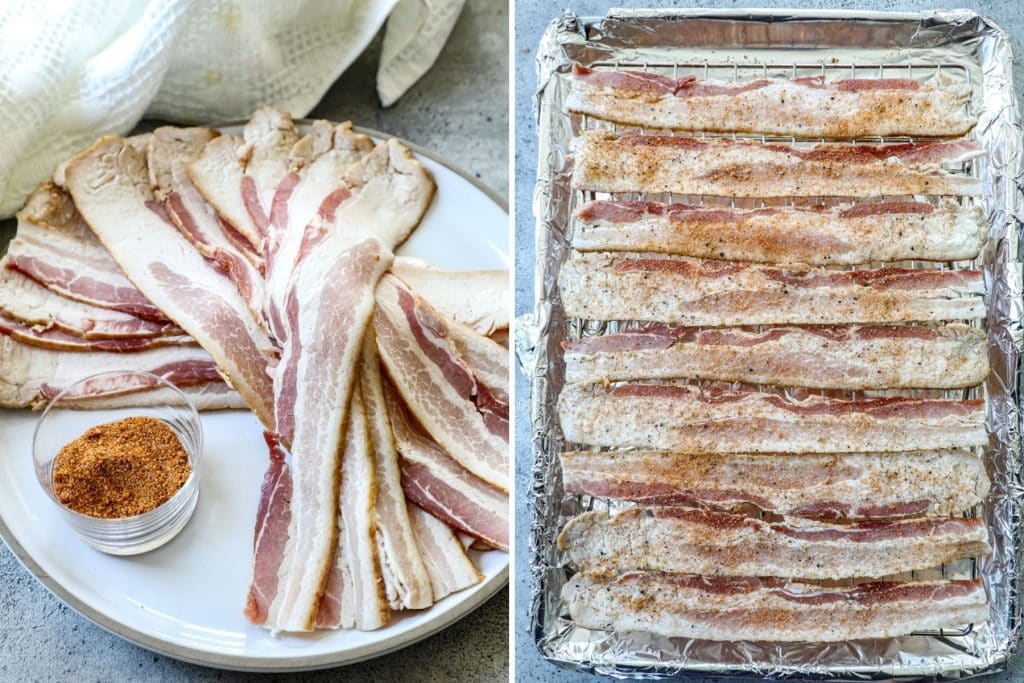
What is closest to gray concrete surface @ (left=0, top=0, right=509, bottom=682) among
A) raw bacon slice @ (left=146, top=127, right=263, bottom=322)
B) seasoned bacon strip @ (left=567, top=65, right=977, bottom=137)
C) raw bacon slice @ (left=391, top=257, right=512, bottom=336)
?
raw bacon slice @ (left=391, top=257, right=512, bottom=336)

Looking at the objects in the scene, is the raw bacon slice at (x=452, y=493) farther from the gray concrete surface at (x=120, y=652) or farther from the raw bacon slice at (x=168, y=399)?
the raw bacon slice at (x=168, y=399)

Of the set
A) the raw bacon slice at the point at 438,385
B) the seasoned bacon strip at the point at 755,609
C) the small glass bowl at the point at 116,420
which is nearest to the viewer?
the seasoned bacon strip at the point at 755,609

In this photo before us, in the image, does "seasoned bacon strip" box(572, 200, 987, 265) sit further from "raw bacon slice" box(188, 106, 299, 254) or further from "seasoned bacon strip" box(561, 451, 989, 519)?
"raw bacon slice" box(188, 106, 299, 254)

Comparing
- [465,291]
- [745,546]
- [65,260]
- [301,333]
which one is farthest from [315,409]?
[745,546]

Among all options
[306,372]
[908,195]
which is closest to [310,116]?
[306,372]

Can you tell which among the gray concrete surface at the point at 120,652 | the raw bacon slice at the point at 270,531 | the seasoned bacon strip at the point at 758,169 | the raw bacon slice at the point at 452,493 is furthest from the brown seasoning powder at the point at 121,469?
the seasoned bacon strip at the point at 758,169

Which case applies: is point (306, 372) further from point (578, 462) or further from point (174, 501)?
point (578, 462)
